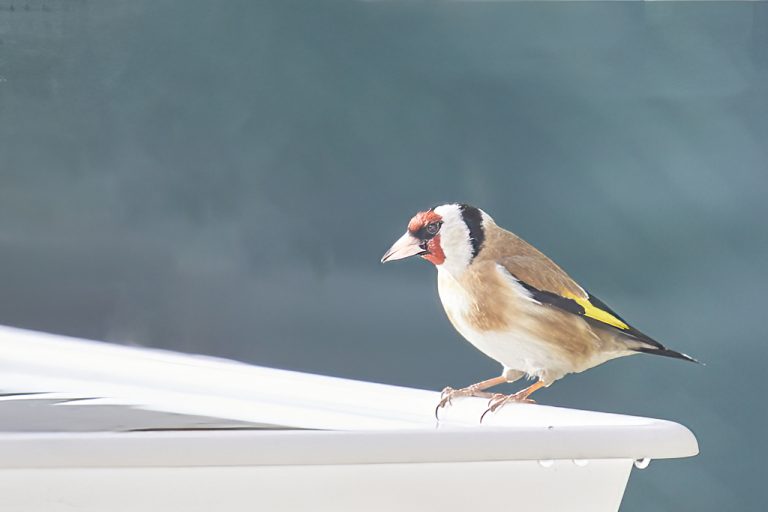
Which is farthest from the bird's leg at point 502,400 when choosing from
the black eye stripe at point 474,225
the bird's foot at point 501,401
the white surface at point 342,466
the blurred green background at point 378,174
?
the blurred green background at point 378,174

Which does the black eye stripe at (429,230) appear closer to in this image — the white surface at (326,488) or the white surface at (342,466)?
the white surface at (342,466)

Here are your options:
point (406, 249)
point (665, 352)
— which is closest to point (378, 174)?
point (406, 249)

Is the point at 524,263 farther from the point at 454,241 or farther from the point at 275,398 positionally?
the point at 275,398

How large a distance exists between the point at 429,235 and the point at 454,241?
0.16 ft

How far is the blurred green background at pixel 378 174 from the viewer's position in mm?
2279

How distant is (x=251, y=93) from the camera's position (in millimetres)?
2369

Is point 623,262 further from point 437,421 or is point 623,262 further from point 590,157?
point 437,421

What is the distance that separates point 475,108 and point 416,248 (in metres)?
1.08

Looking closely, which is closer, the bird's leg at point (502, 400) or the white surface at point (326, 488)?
the white surface at point (326, 488)

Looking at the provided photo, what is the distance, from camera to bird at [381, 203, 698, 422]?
1.25m

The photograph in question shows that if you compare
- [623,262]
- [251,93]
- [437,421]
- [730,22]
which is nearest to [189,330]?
[251,93]

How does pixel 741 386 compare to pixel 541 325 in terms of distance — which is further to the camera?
pixel 741 386

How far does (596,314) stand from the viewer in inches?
50.9

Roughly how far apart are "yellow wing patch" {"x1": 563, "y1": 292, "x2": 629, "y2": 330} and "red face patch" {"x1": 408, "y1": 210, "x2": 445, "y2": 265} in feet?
0.59
